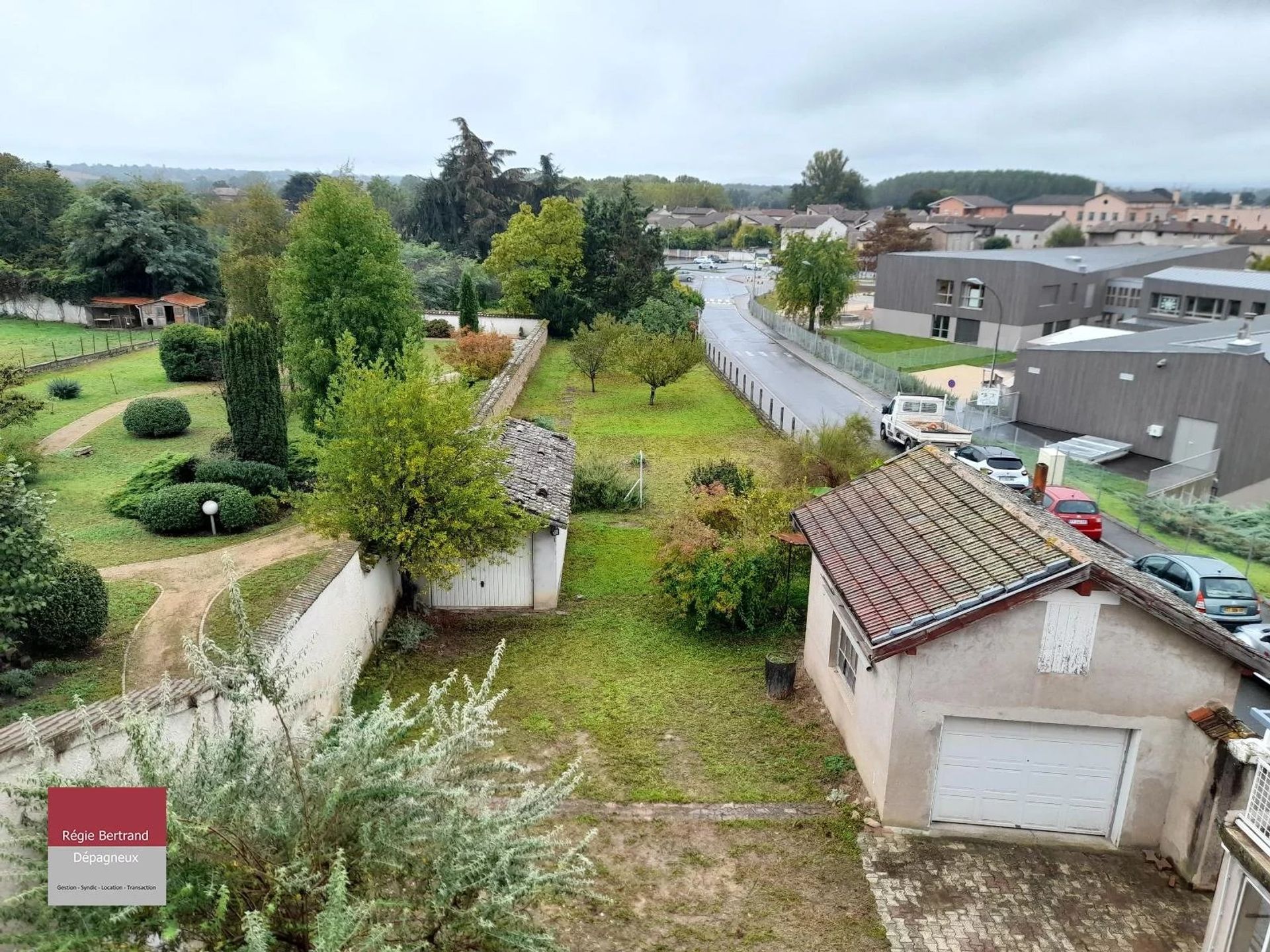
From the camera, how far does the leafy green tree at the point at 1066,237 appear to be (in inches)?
3807

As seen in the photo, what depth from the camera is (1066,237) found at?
318 feet

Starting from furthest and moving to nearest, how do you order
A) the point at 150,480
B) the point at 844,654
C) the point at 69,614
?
the point at 150,480, the point at 844,654, the point at 69,614

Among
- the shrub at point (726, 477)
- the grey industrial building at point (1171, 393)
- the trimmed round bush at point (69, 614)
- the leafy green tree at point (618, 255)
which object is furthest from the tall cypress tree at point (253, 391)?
the leafy green tree at point (618, 255)

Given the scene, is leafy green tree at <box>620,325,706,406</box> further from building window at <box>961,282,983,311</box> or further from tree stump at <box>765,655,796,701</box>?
tree stump at <box>765,655,796,701</box>

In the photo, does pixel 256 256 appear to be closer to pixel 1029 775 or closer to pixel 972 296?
pixel 1029 775

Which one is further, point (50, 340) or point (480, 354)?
point (50, 340)

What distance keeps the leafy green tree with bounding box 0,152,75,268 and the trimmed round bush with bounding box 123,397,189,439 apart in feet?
125

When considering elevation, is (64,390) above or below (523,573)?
above

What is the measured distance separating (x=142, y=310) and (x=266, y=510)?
41.1 m

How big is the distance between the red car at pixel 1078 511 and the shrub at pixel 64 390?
3405 cm

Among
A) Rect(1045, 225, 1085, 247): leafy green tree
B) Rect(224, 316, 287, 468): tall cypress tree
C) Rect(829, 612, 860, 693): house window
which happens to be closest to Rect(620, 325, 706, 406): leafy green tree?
Rect(224, 316, 287, 468): tall cypress tree

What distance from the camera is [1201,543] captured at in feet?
69.8

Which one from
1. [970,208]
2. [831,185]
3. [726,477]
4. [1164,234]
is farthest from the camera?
[831,185]

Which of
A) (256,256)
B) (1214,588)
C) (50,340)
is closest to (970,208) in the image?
(256,256)
